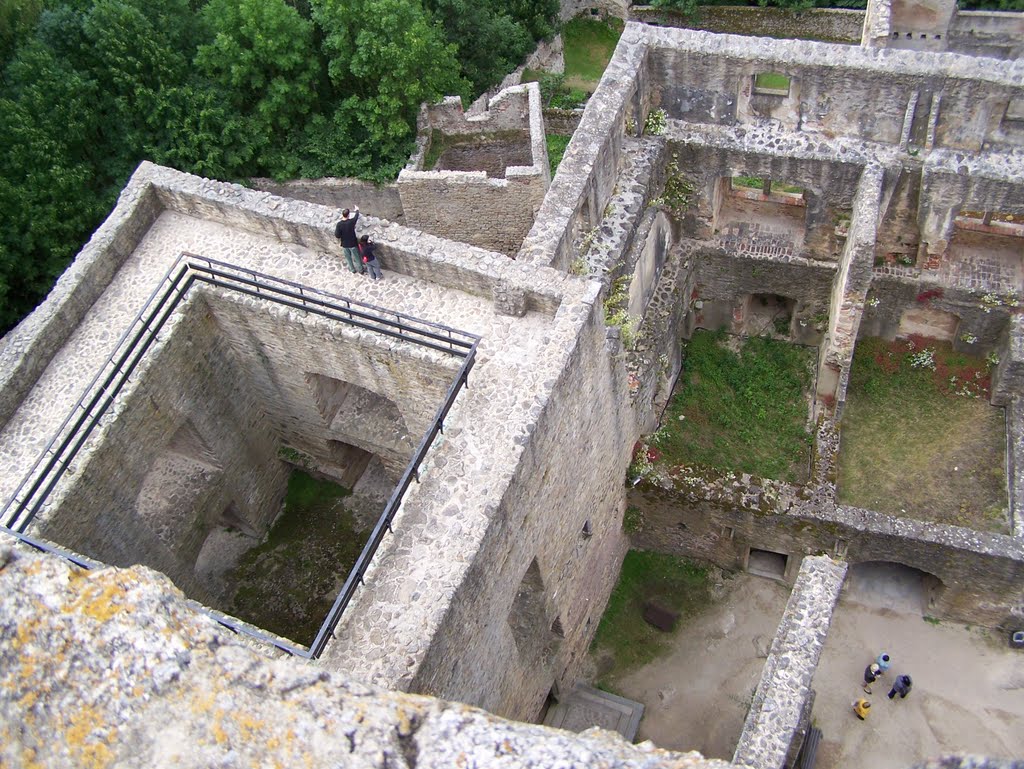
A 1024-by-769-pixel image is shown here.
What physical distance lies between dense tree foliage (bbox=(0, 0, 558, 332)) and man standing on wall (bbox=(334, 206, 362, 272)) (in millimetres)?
7967

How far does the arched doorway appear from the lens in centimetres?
1407

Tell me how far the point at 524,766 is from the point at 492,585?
4.38m

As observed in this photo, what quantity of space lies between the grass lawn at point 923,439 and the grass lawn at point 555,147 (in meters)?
8.23

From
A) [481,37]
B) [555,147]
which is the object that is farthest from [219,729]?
[481,37]

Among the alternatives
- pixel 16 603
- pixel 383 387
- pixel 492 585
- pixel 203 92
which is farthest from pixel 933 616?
pixel 203 92

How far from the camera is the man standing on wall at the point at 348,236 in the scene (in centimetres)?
1086

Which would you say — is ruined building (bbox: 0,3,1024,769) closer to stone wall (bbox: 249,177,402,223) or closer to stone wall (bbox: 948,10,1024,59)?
stone wall (bbox: 249,177,402,223)

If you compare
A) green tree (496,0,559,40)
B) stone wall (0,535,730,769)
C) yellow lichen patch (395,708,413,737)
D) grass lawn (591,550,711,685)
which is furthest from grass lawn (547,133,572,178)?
Result: yellow lichen patch (395,708,413,737)

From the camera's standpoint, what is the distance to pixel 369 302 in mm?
11062

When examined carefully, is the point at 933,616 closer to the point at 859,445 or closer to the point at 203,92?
the point at 859,445

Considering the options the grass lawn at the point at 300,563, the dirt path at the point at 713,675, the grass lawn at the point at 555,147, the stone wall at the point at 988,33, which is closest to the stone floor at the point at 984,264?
the dirt path at the point at 713,675

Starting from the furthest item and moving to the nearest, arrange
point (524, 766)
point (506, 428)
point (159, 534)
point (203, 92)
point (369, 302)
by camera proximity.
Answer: point (203, 92) < point (159, 534) < point (369, 302) < point (506, 428) < point (524, 766)

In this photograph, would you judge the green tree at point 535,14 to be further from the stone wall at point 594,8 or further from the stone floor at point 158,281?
the stone floor at point 158,281

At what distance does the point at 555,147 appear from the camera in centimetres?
2169
